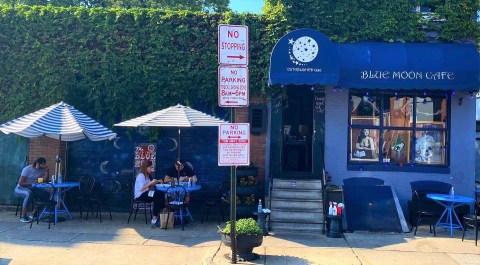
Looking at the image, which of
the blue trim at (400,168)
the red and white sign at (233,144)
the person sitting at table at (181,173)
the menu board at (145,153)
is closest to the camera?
the red and white sign at (233,144)

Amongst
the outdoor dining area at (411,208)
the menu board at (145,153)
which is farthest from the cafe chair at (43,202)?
the outdoor dining area at (411,208)

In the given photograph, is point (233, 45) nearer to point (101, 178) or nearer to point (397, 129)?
point (397, 129)

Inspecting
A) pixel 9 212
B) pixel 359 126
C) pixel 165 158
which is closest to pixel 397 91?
pixel 359 126

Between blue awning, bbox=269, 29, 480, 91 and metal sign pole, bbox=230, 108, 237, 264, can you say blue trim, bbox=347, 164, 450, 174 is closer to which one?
blue awning, bbox=269, 29, 480, 91

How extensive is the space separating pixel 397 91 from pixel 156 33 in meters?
6.15

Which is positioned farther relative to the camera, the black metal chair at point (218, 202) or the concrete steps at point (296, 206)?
the black metal chair at point (218, 202)

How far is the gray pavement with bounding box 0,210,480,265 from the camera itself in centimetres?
723

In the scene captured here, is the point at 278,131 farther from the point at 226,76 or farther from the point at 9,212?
the point at 9,212

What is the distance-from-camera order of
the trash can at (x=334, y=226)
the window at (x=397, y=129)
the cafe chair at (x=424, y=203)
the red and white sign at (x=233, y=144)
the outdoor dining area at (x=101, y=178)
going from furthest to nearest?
the window at (x=397, y=129) → the cafe chair at (x=424, y=203) → the outdoor dining area at (x=101, y=178) → the trash can at (x=334, y=226) → the red and white sign at (x=233, y=144)

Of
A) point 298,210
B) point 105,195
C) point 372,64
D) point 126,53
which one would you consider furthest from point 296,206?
point 126,53

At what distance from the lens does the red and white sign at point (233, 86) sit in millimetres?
6652

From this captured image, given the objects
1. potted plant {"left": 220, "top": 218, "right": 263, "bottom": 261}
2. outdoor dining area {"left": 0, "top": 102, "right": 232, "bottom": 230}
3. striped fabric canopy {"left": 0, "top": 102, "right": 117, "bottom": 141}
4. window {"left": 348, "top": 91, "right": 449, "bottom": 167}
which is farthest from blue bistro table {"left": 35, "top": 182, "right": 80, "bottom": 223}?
window {"left": 348, "top": 91, "right": 449, "bottom": 167}

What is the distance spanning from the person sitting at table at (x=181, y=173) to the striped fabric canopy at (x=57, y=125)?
1566 millimetres

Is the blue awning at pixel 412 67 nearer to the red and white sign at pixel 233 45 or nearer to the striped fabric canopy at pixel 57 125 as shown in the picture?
the red and white sign at pixel 233 45
